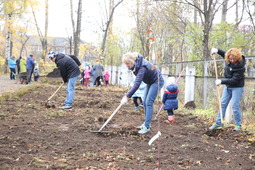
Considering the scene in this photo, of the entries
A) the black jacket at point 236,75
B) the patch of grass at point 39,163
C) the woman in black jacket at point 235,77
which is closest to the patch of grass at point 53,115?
the patch of grass at point 39,163

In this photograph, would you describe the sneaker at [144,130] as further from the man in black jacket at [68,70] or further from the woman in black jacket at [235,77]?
the man in black jacket at [68,70]

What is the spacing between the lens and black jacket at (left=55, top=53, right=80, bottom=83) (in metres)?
7.79

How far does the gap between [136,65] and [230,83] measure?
192cm

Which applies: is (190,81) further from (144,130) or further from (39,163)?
(39,163)

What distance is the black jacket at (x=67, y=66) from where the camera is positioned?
7793mm

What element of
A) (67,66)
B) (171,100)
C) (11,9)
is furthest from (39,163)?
(11,9)

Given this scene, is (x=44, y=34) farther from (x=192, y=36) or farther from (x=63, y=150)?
(x=63, y=150)

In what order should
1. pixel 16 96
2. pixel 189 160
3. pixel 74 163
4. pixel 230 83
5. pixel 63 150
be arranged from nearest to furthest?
pixel 74 163, pixel 189 160, pixel 63 150, pixel 230 83, pixel 16 96

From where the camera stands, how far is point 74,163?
3393 millimetres

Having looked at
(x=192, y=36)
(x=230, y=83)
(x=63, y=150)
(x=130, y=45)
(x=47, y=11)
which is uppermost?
(x=47, y=11)

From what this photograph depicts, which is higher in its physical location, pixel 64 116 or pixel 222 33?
pixel 222 33

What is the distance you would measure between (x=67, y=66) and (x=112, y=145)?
4.13m

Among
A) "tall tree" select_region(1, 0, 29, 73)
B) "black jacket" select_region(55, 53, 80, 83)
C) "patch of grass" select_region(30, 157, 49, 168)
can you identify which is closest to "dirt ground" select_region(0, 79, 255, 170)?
"patch of grass" select_region(30, 157, 49, 168)

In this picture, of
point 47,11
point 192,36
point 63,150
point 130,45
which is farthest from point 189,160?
point 47,11
